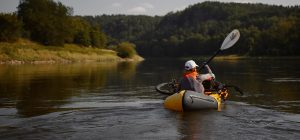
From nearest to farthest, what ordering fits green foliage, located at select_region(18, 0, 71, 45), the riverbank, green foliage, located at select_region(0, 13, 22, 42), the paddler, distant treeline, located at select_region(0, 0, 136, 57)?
the paddler
the riverbank
green foliage, located at select_region(0, 13, 22, 42)
distant treeline, located at select_region(0, 0, 136, 57)
green foliage, located at select_region(18, 0, 71, 45)

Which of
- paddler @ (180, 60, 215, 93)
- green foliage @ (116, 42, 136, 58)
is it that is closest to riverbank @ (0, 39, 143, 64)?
green foliage @ (116, 42, 136, 58)

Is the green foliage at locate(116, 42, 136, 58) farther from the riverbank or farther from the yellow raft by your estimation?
the yellow raft

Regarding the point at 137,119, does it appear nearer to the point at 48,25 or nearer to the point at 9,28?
the point at 9,28

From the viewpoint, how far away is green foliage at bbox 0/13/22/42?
85.8 meters

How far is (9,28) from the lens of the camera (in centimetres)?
8738

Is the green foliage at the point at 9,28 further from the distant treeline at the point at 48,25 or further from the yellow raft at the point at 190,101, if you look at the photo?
the yellow raft at the point at 190,101

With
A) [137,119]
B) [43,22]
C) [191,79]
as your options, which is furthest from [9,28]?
[137,119]

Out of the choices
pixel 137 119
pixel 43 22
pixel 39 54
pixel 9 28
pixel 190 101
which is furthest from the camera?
pixel 43 22

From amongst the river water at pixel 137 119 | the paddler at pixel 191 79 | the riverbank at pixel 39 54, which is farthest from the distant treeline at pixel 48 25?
the paddler at pixel 191 79

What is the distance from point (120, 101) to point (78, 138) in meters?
8.53

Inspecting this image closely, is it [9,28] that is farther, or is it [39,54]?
[9,28]

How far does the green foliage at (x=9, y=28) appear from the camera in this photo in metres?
85.8

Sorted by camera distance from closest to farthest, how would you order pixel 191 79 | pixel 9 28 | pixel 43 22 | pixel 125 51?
1. pixel 191 79
2. pixel 9 28
3. pixel 43 22
4. pixel 125 51

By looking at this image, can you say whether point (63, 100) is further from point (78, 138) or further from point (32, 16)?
point (32, 16)
